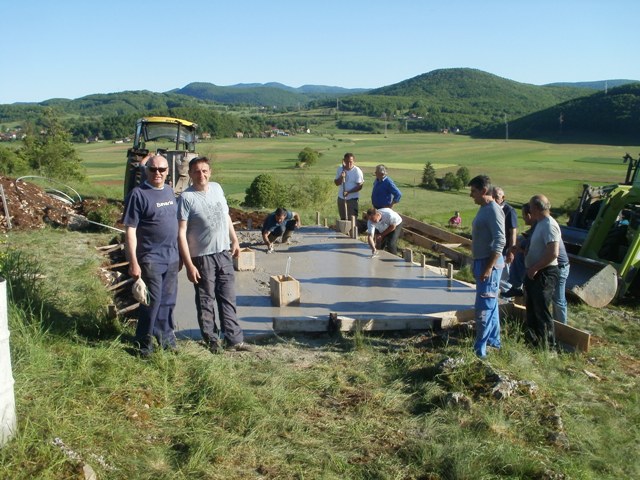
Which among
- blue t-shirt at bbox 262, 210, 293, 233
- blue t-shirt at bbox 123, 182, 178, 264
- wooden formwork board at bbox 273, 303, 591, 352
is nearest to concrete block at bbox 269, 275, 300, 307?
wooden formwork board at bbox 273, 303, 591, 352

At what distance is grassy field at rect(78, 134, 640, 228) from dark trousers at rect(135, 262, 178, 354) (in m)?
16.6

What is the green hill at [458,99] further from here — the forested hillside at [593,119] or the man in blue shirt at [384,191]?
the man in blue shirt at [384,191]

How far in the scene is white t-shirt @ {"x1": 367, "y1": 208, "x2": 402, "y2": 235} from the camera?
350 inches

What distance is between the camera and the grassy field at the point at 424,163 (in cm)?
3738

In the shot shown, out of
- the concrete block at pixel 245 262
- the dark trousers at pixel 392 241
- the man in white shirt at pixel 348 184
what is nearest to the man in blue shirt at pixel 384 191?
the dark trousers at pixel 392 241

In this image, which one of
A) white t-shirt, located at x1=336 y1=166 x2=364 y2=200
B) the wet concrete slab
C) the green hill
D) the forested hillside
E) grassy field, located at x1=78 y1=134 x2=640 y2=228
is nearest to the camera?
the wet concrete slab

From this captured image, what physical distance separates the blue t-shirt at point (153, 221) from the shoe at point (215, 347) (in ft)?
2.78

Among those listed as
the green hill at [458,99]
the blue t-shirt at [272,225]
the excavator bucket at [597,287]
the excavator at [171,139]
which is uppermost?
the green hill at [458,99]

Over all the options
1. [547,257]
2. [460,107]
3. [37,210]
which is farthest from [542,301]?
[460,107]

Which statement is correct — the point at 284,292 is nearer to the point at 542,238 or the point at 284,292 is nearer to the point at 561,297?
the point at 542,238

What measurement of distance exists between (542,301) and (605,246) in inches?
156

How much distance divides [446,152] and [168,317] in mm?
72062

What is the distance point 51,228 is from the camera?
1035cm

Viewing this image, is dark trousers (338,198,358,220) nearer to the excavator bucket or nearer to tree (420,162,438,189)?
the excavator bucket
